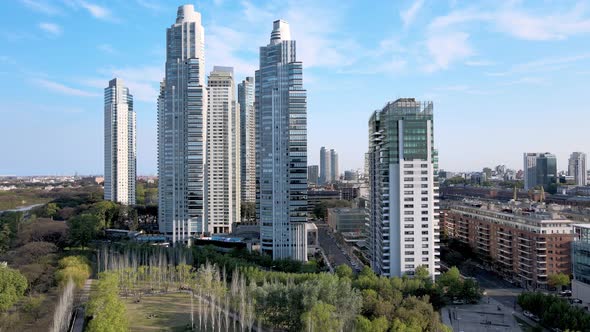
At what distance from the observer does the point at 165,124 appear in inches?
1820

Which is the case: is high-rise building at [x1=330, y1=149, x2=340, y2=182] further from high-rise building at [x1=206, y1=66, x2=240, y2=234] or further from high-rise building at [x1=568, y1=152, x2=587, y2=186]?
high-rise building at [x1=206, y1=66, x2=240, y2=234]

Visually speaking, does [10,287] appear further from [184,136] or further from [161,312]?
[184,136]

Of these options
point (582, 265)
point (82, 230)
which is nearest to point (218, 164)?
point (82, 230)

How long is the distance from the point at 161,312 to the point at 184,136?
80.0 ft

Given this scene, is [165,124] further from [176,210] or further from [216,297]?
[216,297]

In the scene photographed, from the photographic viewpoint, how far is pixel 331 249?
43.2 m

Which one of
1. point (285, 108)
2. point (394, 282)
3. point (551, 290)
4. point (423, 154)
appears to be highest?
point (285, 108)

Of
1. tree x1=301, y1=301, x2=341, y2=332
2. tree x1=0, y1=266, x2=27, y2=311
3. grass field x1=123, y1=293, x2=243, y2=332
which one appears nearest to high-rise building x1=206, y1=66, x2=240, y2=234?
grass field x1=123, y1=293, x2=243, y2=332

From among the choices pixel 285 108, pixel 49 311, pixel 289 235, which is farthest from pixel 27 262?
pixel 285 108

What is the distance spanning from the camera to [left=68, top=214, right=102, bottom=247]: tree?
40.7 m

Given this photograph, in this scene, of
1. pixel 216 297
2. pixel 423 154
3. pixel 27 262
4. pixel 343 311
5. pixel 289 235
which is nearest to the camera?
pixel 343 311

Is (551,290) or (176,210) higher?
(176,210)

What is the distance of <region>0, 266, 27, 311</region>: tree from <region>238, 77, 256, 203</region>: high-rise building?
133 feet

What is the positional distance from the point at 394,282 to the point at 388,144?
873cm
